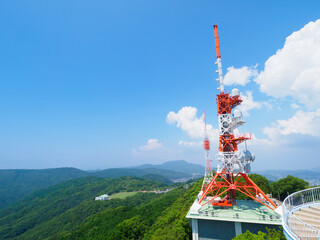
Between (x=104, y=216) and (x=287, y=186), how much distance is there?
62.5 meters

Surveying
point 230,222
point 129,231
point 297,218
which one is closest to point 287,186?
point 230,222

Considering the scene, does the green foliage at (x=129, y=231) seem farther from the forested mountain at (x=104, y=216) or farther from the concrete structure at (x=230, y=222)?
the concrete structure at (x=230, y=222)

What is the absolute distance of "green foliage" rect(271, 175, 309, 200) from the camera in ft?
106

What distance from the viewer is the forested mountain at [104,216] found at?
32925mm

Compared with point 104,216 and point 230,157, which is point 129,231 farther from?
point 104,216

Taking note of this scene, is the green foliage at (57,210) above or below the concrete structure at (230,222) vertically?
below

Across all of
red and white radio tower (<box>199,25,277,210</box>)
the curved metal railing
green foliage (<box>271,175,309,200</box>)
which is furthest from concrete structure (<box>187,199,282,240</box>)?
green foliage (<box>271,175,309,200</box>)

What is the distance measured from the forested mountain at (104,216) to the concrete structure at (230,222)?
3791 millimetres

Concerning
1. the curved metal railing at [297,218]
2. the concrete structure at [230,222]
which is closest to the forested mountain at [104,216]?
the concrete structure at [230,222]

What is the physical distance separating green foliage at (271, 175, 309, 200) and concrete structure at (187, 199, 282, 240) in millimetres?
22601

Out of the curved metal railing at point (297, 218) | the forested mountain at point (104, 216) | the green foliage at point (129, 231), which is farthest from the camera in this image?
the forested mountain at point (104, 216)

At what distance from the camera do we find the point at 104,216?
60688 mm

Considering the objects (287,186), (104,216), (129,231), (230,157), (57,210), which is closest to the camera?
(230,157)

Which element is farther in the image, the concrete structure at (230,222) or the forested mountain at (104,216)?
the forested mountain at (104,216)
